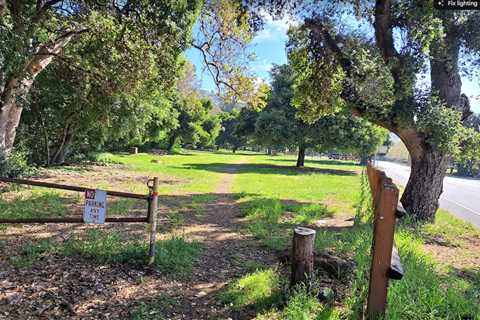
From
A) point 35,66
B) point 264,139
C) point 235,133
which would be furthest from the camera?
point 235,133

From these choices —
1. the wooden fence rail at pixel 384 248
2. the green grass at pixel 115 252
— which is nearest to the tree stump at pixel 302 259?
the wooden fence rail at pixel 384 248

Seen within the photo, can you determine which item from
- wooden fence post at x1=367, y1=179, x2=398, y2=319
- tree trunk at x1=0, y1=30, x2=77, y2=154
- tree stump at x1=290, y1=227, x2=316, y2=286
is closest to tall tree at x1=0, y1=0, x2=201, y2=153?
tree trunk at x1=0, y1=30, x2=77, y2=154

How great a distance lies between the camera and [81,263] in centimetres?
502

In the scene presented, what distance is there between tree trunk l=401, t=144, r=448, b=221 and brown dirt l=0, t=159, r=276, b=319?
18.6 feet

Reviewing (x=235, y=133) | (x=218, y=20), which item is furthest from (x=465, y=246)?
(x=235, y=133)

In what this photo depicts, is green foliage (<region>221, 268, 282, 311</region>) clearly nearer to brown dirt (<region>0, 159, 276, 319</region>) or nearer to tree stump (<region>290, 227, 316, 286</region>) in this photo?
brown dirt (<region>0, 159, 276, 319</region>)

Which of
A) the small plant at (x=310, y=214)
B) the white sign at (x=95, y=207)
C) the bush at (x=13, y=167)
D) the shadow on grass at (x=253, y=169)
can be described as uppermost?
the white sign at (x=95, y=207)

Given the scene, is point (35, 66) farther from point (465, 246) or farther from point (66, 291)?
point (465, 246)

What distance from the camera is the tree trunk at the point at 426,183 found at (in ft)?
32.4

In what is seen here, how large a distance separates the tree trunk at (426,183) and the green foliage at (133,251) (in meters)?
6.82

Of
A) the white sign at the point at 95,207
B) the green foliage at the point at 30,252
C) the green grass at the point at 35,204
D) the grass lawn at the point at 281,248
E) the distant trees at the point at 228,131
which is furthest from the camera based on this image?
the distant trees at the point at 228,131

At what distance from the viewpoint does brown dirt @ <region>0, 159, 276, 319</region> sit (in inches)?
150

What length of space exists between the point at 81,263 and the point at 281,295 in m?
2.84

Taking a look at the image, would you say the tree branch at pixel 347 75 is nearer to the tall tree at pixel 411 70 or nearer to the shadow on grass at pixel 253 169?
the tall tree at pixel 411 70
